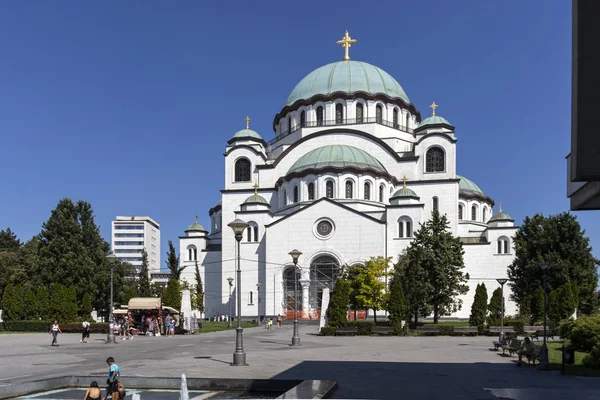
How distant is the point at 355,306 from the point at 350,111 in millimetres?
22201

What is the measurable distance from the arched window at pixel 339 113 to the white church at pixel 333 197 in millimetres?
100

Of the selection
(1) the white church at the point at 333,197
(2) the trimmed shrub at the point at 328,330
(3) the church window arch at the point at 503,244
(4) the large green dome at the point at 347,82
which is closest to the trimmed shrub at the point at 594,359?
(2) the trimmed shrub at the point at 328,330

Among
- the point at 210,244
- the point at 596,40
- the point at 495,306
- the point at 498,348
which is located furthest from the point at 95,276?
the point at 596,40

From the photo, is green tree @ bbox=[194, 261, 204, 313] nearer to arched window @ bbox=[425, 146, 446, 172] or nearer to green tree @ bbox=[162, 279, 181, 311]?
green tree @ bbox=[162, 279, 181, 311]

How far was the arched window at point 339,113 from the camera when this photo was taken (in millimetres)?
60953

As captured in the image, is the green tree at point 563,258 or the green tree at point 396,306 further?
the green tree at point 563,258

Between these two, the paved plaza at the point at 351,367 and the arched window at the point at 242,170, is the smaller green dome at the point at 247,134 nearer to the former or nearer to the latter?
the arched window at the point at 242,170

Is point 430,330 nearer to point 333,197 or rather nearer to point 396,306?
point 396,306

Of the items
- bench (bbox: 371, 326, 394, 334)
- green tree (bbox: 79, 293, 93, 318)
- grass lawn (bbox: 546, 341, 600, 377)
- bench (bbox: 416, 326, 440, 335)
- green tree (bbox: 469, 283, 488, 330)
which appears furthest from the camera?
green tree (bbox: 79, 293, 93, 318)

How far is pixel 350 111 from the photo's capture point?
199 ft

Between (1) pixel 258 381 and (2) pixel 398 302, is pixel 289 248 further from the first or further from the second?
(1) pixel 258 381

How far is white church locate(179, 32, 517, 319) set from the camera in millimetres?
52406

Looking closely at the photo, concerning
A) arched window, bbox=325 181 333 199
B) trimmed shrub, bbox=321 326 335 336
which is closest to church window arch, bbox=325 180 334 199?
arched window, bbox=325 181 333 199

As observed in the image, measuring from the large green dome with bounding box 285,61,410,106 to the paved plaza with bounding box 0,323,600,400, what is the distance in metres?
39.0
